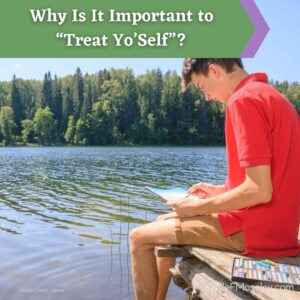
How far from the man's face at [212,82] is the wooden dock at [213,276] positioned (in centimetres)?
103

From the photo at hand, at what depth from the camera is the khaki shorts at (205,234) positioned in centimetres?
307

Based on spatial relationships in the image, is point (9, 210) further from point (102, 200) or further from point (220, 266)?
point (220, 266)

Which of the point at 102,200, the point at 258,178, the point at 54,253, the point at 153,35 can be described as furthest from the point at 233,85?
the point at 102,200

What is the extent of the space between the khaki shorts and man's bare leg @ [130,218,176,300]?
0.09 metres

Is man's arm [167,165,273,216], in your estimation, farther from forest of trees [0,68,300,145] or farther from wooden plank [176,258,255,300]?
forest of trees [0,68,300,145]

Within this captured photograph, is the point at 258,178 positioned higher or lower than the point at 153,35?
lower

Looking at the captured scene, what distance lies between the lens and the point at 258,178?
9.14ft

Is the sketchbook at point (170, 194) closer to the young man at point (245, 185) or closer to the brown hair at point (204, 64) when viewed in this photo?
the young man at point (245, 185)

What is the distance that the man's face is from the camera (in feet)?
10.2

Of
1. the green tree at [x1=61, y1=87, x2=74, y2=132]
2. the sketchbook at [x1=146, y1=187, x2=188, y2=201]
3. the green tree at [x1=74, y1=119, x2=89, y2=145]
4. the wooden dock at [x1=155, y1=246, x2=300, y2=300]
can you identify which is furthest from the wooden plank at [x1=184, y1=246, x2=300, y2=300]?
the green tree at [x1=61, y1=87, x2=74, y2=132]

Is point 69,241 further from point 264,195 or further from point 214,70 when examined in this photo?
point 264,195

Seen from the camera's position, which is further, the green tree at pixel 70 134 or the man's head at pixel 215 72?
the green tree at pixel 70 134

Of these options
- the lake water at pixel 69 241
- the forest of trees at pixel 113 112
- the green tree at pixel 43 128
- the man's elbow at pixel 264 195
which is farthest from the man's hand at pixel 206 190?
the green tree at pixel 43 128

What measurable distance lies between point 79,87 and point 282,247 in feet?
371
